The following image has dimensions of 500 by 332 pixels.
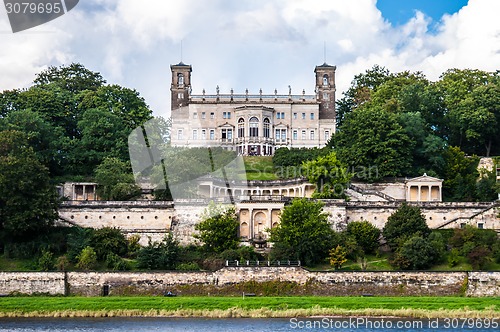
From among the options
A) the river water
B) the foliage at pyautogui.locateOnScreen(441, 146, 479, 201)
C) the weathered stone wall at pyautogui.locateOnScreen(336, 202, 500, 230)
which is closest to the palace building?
the foliage at pyautogui.locateOnScreen(441, 146, 479, 201)

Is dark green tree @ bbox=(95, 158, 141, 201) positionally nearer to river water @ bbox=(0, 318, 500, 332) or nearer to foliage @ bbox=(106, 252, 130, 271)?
foliage @ bbox=(106, 252, 130, 271)

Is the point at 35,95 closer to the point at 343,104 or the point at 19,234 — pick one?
the point at 19,234

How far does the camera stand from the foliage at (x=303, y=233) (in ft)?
203

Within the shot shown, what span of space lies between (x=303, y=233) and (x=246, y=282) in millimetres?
5572

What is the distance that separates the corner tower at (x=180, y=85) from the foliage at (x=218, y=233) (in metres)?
34.3

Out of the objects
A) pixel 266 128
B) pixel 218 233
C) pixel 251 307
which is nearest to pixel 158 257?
pixel 218 233

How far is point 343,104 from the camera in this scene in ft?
336

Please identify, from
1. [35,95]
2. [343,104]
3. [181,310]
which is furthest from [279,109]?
[181,310]

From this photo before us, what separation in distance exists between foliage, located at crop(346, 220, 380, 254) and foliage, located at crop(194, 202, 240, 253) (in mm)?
7718

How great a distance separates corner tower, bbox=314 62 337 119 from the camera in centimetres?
9794

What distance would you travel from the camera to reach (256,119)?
9412 cm

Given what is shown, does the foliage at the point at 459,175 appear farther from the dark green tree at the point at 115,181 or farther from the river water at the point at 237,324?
the river water at the point at 237,324

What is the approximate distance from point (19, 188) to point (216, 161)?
2181 cm

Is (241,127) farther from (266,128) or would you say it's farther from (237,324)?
(237,324)
